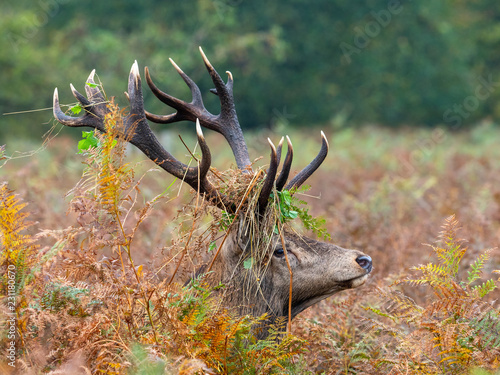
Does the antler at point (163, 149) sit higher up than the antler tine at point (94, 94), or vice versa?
the antler tine at point (94, 94)

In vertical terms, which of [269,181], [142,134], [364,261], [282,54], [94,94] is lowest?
[282,54]

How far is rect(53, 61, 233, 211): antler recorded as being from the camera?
3625 mm

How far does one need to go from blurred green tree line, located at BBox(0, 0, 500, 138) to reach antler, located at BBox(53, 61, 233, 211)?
13824 mm

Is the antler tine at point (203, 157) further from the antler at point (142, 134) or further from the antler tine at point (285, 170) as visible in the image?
the antler tine at point (285, 170)

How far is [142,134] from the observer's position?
12.4 ft
